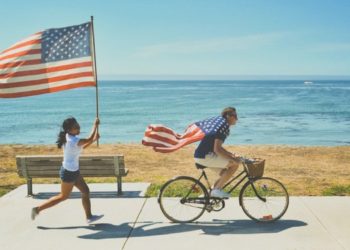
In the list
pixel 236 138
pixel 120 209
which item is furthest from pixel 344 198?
pixel 236 138

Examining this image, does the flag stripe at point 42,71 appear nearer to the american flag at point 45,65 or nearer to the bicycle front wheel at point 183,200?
the american flag at point 45,65

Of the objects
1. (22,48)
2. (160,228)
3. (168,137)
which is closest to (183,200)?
(160,228)

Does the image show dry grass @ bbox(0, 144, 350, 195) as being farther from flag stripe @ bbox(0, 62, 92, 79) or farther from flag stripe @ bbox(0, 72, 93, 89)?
flag stripe @ bbox(0, 62, 92, 79)

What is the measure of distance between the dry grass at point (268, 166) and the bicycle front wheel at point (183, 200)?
3267 mm

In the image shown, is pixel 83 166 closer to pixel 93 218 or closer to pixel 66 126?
pixel 93 218

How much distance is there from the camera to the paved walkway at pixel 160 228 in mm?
6203

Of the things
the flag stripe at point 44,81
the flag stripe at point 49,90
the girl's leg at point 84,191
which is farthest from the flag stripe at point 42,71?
the girl's leg at point 84,191

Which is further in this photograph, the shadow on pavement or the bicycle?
the bicycle

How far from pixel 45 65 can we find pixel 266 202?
5.06 metres

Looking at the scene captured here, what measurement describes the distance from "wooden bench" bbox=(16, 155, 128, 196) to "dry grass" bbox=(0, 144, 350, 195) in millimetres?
1594

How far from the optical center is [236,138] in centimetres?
3155

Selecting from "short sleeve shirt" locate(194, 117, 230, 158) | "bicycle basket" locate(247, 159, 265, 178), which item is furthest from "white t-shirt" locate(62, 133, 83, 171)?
"bicycle basket" locate(247, 159, 265, 178)

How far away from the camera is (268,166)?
15203 mm

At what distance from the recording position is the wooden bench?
888cm
